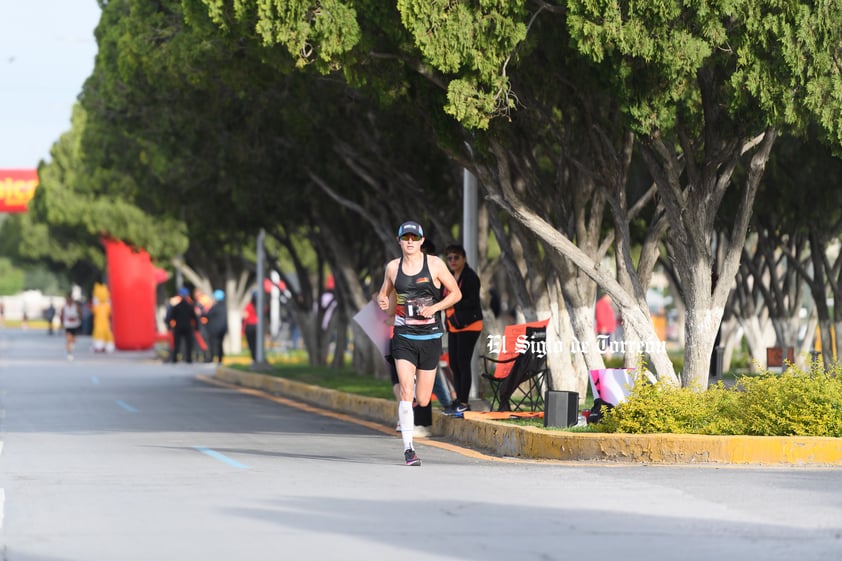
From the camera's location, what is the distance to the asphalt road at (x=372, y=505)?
327 inches

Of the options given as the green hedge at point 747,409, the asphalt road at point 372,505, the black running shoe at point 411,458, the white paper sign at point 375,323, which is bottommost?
the asphalt road at point 372,505

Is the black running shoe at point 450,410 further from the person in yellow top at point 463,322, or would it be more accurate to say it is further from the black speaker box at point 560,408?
the black speaker box at point 560,408

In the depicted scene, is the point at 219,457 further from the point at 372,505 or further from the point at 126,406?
the point at 126,406

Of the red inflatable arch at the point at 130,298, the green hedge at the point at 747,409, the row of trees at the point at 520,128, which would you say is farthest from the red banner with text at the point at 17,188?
the green hedge at the point at 747,409

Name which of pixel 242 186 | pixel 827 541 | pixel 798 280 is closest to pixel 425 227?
pixel 242 186

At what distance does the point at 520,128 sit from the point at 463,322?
10.2 feet

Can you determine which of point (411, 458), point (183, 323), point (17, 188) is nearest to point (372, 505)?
point (411, 458)

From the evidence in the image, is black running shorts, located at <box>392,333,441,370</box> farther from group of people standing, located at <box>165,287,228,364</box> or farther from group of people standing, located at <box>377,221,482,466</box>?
group of people standing, located at <box>165,287,228,364</box>

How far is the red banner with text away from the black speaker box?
6036cm

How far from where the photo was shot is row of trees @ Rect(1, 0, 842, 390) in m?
14.9

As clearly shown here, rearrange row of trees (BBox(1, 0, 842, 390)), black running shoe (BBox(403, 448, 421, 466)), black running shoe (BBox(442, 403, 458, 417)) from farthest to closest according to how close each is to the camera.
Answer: black running shoe (BBox(442, 403, 458, 417)) < row of trees (BBox(1, 0, 842, 390)) < black running shoe (BBox(403, 448, 421, 466))

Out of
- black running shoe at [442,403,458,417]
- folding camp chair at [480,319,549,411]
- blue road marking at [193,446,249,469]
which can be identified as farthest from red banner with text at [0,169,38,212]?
blue road marking at [193,446,249,469]

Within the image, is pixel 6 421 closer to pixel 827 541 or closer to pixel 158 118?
pixel 158 118

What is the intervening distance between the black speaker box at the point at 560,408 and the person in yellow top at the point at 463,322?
2209mm
